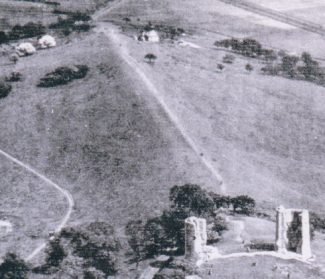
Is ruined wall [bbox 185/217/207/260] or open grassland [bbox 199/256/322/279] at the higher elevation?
ruined wall [bbox 185/217/207/260]

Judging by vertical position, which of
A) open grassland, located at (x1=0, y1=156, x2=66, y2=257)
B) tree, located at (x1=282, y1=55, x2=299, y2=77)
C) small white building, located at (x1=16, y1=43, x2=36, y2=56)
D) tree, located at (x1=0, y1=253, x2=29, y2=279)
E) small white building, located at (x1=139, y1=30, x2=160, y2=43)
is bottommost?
open grassland, located at (x1=0, y1=156, x2=66, y2=257)

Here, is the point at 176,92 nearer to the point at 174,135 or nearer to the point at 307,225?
the point at 174,135

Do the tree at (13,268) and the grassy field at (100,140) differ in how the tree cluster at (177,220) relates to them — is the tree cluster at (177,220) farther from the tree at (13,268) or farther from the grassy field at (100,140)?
the tree at (13,268)

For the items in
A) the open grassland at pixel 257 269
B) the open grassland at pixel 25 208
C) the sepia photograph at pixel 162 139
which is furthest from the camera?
the open grassland at pixel 25 208

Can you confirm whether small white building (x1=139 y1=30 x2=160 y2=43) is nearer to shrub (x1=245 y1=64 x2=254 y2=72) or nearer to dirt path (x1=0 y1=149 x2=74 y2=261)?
shrub (x1=245 y1=64 x2=254 y2=72)

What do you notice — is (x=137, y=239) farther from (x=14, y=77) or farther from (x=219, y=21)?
(x=219, y=21)

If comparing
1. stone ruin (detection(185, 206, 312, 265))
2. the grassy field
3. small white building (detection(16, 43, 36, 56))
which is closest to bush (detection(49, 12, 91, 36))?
small white building (detection(16, 43, 36, 56))

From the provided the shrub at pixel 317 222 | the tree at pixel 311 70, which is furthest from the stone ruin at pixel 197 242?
the tree at pixel 311 70
